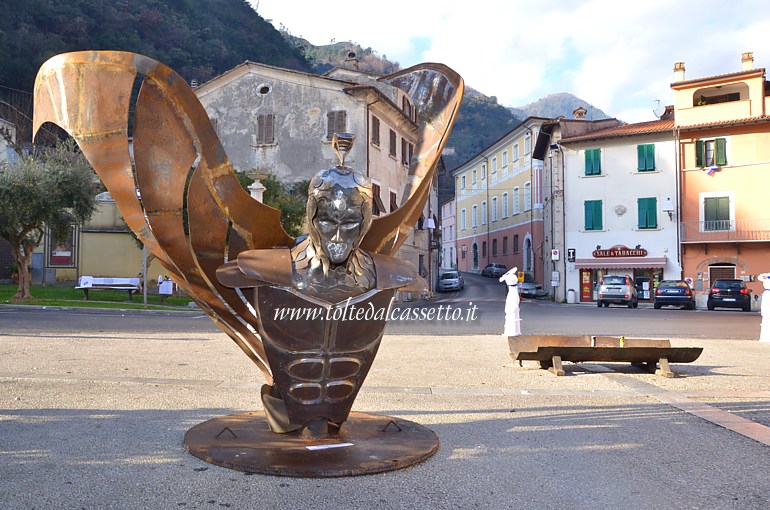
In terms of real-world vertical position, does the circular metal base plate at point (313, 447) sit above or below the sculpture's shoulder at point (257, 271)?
below

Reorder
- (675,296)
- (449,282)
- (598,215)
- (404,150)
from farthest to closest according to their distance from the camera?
(449,282) → (598,215) → (404,150) → (675,296)

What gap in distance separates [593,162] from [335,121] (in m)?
16.1

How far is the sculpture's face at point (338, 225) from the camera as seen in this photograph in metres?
4.35

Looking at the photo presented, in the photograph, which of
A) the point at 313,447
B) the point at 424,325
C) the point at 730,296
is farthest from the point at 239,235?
the point at 730,296

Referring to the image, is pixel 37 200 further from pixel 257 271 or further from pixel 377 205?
pixel 257 271

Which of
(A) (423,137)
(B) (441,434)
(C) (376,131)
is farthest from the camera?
(C) (376,131)

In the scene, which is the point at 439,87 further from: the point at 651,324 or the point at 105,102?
the point at 651,324

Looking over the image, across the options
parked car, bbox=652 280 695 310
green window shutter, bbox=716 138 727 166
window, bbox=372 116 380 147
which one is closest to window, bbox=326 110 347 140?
window, bbox=372 116 380 147

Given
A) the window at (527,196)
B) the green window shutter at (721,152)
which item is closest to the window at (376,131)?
the green window shutter at (721,152)

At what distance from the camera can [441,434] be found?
5574mm

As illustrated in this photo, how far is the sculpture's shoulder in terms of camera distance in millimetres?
4367

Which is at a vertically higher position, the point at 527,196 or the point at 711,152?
the point at 711,152

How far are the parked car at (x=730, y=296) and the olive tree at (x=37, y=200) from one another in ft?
87.0

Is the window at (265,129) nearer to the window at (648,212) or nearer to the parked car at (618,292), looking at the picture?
the parked car at (618,292)
